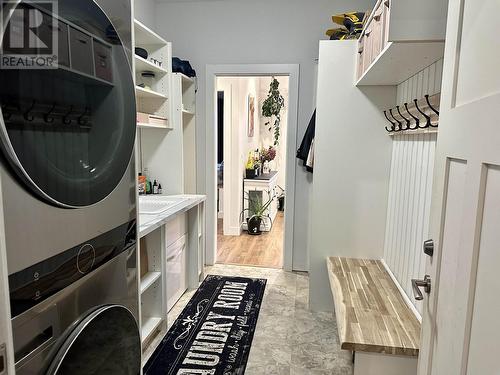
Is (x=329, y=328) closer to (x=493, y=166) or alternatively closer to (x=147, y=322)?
(x=147, y=322)

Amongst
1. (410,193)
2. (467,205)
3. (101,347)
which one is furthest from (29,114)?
(410,193)

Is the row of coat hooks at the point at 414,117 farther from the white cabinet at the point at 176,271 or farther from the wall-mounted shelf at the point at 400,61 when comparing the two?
the white cabinet at the point at 176,271

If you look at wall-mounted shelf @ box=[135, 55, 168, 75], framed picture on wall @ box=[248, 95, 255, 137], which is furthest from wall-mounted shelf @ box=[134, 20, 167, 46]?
framed picture on wall @ box=[248, 95, 255, 137]

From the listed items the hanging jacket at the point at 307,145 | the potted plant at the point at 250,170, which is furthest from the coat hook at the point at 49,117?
the potted plant at the point at 250,170

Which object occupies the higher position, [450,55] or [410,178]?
[450,55]

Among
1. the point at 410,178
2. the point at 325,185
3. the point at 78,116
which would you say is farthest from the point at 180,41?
the point at 78,116

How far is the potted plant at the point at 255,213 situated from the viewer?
16.1 ft

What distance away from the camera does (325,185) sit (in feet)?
8.64

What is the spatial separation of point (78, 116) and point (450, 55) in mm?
1106

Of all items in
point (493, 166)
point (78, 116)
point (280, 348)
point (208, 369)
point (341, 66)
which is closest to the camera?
point (493, 166)

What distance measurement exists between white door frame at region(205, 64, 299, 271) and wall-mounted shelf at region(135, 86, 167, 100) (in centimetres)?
73

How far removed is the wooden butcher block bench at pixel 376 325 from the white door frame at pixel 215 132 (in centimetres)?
126

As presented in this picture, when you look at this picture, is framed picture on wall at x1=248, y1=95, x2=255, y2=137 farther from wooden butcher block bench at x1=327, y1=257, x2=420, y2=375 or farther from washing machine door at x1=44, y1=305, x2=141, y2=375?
washing machine door at x1=44, y1=305, x2=141, y2=375

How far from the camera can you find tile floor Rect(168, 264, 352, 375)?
6.89ft
